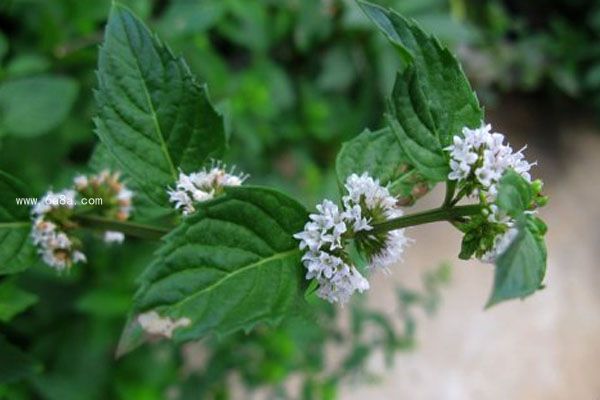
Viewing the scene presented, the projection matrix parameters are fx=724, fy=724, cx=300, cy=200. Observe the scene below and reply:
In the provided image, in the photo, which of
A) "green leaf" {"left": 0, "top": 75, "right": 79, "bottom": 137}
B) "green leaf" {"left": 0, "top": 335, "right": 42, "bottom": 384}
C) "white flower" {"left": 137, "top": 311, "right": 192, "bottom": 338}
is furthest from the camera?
"green leaf" {"left": 0, "top": 75, "right": 79, "bottom": 137}

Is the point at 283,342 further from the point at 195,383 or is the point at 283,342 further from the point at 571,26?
the point at 571,26

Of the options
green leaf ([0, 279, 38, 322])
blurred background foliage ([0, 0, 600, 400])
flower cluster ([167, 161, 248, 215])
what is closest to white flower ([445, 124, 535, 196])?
flower cluster ([167, 161, 248, 215])

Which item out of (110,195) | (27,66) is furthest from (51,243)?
(27,66)

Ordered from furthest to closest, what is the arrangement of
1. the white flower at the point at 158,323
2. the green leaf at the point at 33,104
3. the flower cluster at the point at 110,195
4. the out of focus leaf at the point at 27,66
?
the out of focus leaf at the point at 27,66, the green leaf at the point at 33,104, the flower cluster at the point at 110,195, the white flower at the point at 158,323

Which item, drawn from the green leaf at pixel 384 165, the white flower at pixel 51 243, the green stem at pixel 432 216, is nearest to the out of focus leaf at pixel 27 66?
the white flower at pixel 51 243

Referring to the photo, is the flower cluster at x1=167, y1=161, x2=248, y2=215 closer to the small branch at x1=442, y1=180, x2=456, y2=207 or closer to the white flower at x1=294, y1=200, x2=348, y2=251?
the white flower at x1=294, y1=200, x2=348, y2=251

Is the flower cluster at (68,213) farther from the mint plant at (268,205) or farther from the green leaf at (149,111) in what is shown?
the green leaf at (149,111)

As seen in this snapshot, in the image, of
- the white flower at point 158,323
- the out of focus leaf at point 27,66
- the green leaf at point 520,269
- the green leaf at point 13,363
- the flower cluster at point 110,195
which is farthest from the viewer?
the out of focus leaf at point 27,66
